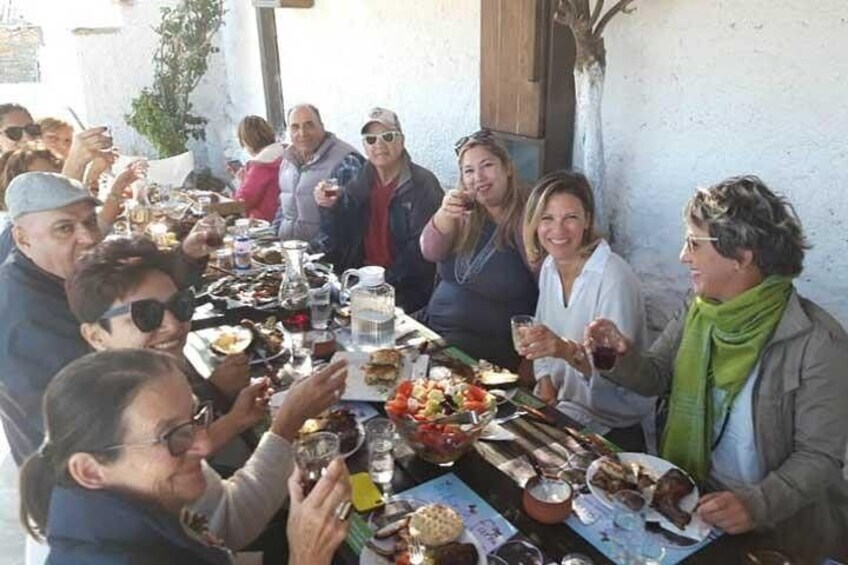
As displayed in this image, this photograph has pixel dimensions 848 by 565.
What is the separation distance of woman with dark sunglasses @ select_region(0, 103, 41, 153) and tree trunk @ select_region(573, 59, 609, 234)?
3.39 metres

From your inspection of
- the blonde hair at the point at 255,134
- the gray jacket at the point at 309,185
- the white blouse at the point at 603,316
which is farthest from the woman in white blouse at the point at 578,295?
the blonde hair at the point at 255,134

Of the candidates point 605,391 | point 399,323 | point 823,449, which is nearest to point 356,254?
point 399,323

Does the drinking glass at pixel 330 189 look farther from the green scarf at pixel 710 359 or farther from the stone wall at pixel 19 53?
the stone wall at pixel 19 53

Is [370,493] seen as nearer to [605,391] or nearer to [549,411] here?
[549,411]

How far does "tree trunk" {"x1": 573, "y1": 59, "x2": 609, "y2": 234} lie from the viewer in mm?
3205

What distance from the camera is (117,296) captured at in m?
1.85

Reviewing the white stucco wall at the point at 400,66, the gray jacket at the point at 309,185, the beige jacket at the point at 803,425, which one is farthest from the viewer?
the gray jacket at the point at 309,185

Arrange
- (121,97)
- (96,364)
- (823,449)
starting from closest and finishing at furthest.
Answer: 1. (96,364)
2. (823,449)
3. (121,97)

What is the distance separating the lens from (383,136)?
3.83 meters

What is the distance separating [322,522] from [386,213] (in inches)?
113

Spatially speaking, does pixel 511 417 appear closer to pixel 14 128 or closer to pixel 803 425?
pixel 803 425

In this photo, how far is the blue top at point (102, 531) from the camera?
3.70ft

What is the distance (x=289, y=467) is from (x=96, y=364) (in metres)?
0.68

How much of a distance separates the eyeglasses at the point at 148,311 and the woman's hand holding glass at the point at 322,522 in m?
0.86
